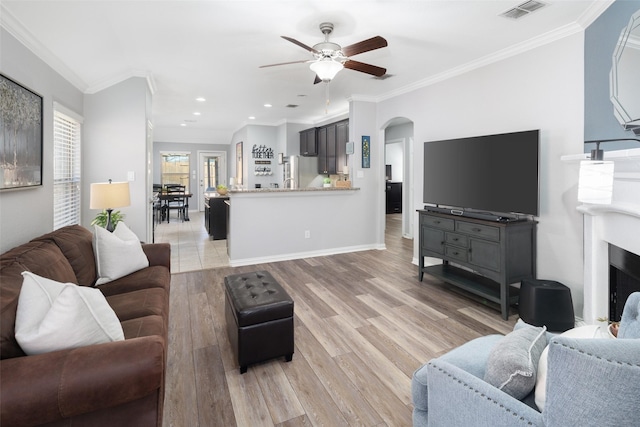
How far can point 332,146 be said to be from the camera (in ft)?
22.9

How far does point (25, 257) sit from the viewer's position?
1863mm

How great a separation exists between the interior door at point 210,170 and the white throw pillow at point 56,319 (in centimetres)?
1078

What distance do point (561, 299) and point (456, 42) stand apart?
252cm

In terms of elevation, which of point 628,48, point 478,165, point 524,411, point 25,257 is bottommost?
point 524,411

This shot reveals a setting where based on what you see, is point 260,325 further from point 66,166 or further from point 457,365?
point 66,166

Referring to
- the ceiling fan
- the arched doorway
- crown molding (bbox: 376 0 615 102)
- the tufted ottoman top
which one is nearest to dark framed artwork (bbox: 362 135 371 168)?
the arched doorway

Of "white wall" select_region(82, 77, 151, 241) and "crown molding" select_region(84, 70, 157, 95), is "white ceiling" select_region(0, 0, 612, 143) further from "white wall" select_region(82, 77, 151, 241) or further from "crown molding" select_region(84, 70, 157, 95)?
"white wall" select_region(82, 77, 151, 241)

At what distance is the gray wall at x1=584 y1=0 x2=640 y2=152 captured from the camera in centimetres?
228

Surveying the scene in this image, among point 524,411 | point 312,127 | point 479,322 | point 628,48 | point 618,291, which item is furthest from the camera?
point 312,127

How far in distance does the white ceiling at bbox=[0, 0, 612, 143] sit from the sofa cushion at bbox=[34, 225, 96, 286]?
1.59m

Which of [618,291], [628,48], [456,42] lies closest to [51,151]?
[456,42]

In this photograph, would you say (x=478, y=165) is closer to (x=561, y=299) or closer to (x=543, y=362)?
(x=561, y=299)

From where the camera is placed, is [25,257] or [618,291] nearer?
[25,257]

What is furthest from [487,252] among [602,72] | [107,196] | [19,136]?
[19,136]
